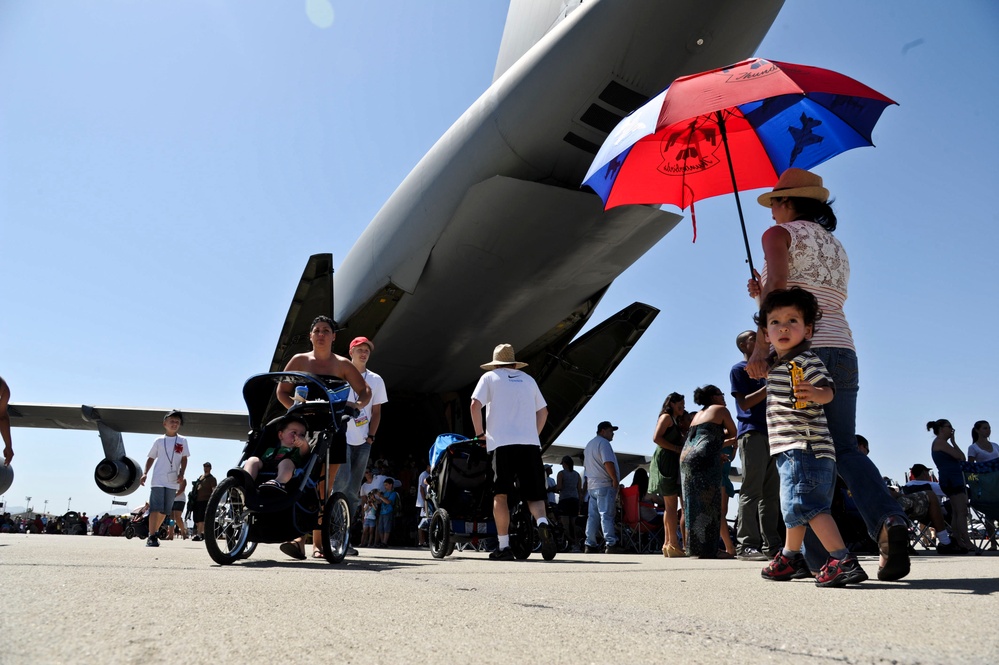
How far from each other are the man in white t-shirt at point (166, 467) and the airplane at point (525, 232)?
1.09 metres

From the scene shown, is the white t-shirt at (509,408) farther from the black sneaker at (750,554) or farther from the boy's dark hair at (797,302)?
the boy's dark hair at (797,302)

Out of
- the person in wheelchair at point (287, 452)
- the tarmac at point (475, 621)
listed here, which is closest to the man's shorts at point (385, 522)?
the person in wheelchair at point (287, 452)

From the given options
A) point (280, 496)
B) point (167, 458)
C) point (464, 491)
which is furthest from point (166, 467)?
point (280, 496)

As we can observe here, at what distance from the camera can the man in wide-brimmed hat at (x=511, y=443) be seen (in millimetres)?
4875

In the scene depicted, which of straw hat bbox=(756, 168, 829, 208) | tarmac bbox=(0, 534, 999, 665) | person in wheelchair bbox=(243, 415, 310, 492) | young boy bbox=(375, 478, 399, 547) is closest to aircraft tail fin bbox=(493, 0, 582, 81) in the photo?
straw hat bbox=(756, 168, 829, 208)

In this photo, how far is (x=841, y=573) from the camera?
2.50 m

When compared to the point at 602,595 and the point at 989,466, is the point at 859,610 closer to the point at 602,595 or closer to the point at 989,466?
the point at 602,595

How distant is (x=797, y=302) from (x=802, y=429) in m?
0.47

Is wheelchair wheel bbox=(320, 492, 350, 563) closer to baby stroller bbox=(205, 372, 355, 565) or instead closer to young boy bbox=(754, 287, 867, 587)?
baby stroller bbox=(205, 372, 355, 565)

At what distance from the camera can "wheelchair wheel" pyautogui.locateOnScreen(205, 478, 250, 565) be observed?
351cm

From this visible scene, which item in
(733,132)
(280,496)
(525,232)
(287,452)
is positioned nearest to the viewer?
(280,496)

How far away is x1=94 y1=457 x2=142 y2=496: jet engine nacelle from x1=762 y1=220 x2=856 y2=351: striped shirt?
10625 millimetres

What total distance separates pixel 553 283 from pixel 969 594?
5492mm

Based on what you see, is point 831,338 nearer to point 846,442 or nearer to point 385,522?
point 846,442
